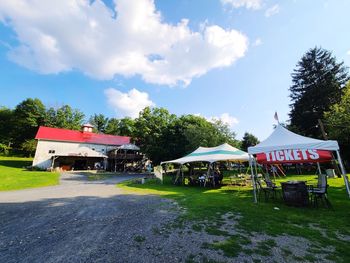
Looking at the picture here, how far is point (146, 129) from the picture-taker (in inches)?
1315

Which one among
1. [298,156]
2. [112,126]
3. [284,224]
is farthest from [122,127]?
[284,224]

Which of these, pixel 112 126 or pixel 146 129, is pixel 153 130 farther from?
pixel 112 126

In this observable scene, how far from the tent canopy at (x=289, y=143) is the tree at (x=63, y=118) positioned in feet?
160

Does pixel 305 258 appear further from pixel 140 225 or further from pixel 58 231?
pixel 58 231

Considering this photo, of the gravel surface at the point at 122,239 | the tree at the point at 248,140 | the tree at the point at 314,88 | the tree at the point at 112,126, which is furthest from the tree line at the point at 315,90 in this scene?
the tree at the point at 112,126

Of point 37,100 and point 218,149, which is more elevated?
point 37,100

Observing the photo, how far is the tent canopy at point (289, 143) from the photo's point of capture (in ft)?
24.6

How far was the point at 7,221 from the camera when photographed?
586cm

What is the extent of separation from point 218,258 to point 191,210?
3.74 m

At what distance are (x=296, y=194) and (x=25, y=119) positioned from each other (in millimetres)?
52759

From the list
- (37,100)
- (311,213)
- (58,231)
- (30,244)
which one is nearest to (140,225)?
(58,231)

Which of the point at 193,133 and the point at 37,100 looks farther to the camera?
the point at 37,100

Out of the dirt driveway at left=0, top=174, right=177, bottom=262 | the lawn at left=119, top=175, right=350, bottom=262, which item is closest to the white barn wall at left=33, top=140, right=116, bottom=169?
the dirt driveway at left=0, top=174, right=177, bottom=262

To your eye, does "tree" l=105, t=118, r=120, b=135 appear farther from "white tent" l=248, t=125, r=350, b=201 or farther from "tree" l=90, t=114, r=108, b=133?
"white tent" l=248, t=125, r=350, b=201
